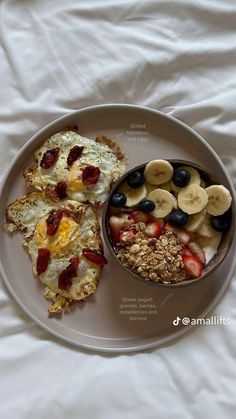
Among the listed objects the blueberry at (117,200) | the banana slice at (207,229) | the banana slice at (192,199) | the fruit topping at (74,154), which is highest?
the fruit topping at (74,154)

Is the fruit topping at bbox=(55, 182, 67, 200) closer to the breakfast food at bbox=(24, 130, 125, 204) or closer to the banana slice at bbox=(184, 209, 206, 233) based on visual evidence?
the breakfast food at bbox=(24, 130, 125, 204)

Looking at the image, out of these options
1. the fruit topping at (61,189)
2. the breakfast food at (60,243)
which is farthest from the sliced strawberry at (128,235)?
the fruit topping at (61,189)

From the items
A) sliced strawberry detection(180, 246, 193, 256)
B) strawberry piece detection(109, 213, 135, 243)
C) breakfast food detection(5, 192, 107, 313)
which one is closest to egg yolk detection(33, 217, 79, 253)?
breakfast food detection(5, 192, 107, 313)

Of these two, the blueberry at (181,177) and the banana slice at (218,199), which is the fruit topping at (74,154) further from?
the banana slice at (218,199)

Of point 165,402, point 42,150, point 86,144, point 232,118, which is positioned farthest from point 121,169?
point 165,402

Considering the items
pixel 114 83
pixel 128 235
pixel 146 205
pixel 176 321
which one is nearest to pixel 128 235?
pixel 128 235
